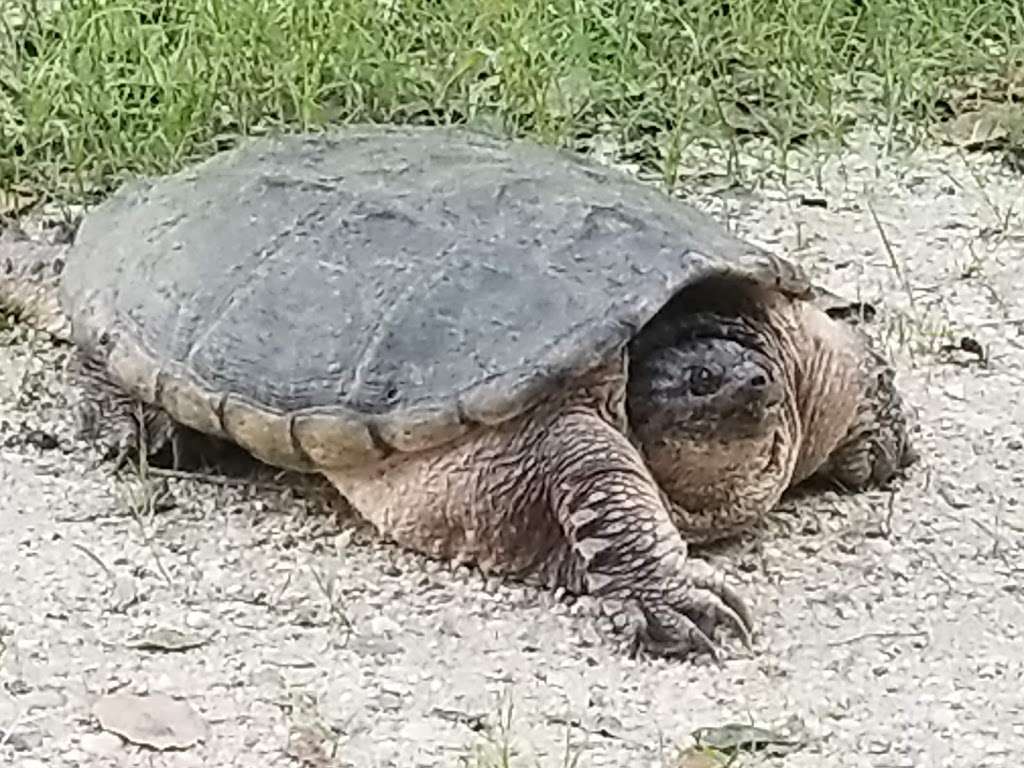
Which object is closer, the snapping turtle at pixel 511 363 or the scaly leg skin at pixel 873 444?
the snapping turtle at pixel 511 363

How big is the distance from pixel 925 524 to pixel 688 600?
1.77ft

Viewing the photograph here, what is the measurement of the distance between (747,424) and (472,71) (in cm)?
208

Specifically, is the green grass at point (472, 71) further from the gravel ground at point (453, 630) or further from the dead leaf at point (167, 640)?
the dead leaf at point (167, 640)

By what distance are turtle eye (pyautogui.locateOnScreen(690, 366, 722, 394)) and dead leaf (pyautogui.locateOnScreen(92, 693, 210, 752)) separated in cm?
82

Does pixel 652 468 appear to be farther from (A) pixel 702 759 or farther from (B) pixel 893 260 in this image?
(B) pixel 893 260

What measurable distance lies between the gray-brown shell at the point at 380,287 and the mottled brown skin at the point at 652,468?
0.06 metres

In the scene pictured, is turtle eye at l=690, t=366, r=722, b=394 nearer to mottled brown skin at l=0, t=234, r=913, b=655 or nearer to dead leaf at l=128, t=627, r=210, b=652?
mottled brown skin at l=0, t=234, r=913, b=655

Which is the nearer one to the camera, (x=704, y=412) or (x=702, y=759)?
(x=702, y=759)

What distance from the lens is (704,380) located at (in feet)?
9.96

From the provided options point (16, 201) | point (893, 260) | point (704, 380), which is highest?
point (704, 380)

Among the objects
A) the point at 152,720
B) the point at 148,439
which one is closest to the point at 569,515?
the point at 152,720

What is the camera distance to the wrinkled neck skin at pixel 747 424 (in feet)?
10.1

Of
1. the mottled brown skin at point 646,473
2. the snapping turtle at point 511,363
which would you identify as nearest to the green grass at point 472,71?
the snapping turtle at point 511,363

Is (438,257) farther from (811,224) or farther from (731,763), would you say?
(811,224)
